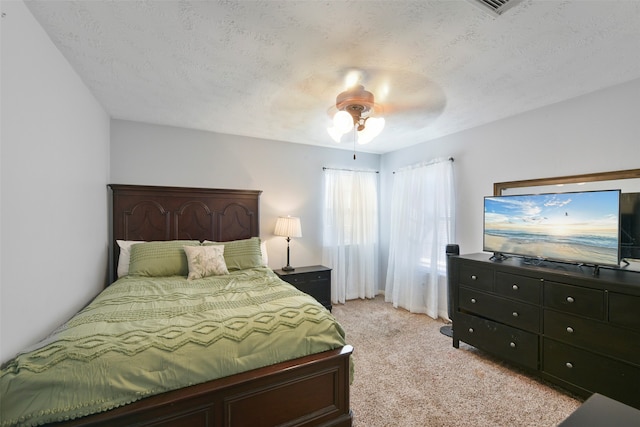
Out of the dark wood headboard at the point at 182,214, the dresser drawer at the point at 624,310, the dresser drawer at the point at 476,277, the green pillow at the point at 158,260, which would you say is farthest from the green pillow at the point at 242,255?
the dresser drawer at the point at 624,310

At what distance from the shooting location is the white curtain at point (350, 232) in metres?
4.45

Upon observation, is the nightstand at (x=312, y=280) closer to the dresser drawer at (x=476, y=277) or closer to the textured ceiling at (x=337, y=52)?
the dresser drawer at (x=476, y=277)

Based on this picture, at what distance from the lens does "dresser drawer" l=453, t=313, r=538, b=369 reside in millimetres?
2389

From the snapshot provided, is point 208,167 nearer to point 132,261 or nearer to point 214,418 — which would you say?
point 132,261

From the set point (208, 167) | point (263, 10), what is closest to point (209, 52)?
point (263, 10)

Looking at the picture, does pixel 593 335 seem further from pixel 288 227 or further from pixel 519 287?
pixel 288 227

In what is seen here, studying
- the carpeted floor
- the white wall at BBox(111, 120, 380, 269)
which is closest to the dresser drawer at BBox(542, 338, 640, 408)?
the carpeted floor

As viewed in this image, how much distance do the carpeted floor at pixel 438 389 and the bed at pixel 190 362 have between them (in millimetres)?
437

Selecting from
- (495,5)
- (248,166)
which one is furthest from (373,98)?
(248,166)

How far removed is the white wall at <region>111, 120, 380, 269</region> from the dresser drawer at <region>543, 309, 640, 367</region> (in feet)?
9.49

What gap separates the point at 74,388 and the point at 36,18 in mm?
1991

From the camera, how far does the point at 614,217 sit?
6.95 feet

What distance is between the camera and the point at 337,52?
1.90 m

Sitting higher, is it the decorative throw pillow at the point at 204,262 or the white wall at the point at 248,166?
the white wall at the point at 248,166
